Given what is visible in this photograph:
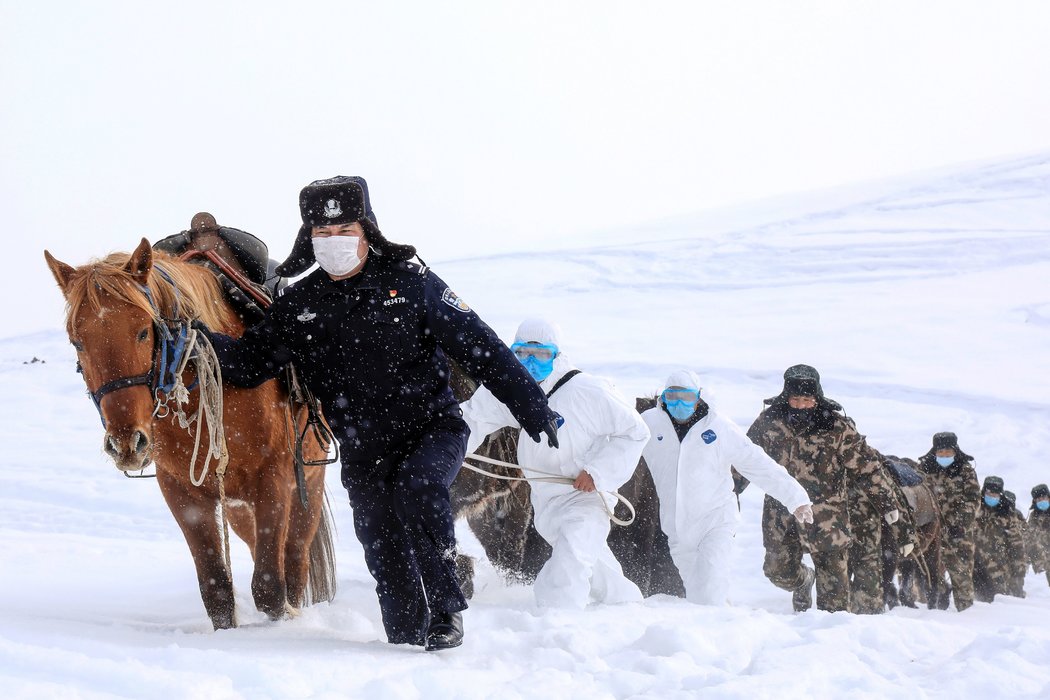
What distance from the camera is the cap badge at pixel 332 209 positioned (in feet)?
12.5

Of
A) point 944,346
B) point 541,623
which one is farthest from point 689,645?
point 944,346

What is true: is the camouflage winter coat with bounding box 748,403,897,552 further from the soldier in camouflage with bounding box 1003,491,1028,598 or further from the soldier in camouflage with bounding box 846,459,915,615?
the soldier in camouflage with bounding box 1003,491,1028,598

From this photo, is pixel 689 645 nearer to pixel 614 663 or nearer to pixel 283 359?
pixel 614 663

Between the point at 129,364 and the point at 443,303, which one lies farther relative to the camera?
the point at 443,303

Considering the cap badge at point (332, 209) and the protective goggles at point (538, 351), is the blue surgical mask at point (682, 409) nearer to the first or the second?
the protective goggles at point (538, 351)

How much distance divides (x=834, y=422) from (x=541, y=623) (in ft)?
14.2

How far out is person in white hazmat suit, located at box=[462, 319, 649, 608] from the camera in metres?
5.42

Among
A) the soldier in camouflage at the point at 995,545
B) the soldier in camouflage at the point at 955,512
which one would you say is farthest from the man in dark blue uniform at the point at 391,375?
the soldier in camouflage at the point at 995,545

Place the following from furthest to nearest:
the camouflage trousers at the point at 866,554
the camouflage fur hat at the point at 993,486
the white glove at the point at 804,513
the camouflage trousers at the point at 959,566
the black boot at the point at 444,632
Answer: the camouflage fur hat at the point at 993,486 → the camouflage trousers at the point at 959,566 → the camouflage trousers at the point at 866,554 → the white glove at the point at 804,513 → the black boot at the point at 444,632

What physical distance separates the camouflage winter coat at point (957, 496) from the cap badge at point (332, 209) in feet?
28.0

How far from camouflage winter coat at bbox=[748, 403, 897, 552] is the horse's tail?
3.46 m

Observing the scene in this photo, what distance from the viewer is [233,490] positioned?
171 inches

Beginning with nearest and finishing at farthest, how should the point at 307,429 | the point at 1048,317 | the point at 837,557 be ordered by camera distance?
the point at 307,429 < the point at 837,557 < the point at 1048,317

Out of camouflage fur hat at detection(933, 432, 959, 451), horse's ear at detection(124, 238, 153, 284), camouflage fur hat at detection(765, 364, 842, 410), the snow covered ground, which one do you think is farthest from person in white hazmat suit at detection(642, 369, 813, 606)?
camouflage fur hat at detection(933, 432, 959, 451)
